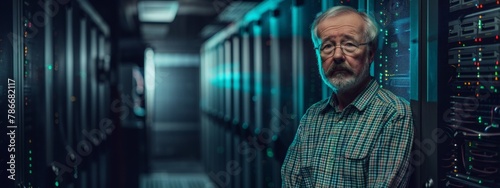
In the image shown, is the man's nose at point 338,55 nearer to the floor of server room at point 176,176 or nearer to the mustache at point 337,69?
the mustache at point 337,69

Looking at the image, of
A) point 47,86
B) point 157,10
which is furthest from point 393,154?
point 157,10

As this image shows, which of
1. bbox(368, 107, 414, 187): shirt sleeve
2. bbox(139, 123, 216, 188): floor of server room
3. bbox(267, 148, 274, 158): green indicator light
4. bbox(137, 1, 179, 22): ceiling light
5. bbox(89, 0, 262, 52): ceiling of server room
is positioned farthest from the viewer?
bbox(139, 123, 216, 188): floor of server room

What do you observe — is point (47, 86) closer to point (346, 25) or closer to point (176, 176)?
point (346, 25)

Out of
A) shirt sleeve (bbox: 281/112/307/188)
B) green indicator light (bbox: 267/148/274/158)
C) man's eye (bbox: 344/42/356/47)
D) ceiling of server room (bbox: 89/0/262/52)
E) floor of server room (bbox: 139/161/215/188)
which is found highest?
ceiling of server room (bbox: 89/0/262/52)

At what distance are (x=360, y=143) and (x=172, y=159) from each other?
30.6ft

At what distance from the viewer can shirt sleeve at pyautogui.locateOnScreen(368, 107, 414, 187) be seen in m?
1.91

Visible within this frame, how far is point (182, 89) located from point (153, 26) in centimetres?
323

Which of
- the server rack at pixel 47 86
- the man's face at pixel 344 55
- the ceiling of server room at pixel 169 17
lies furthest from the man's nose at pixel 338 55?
the ceiling of server room at pixel 169 17

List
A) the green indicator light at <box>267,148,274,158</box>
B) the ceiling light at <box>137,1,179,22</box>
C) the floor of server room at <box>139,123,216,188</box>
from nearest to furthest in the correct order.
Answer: the green indicator light at <box>267,148,274,158</box> < the ceiling light at <box>137,1,179,22</box> < the floor of server room at <box>139,123,216,188</box>

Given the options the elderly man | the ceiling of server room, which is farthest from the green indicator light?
the elderly man

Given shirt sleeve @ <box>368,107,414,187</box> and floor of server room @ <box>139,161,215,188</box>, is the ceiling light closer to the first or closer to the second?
floor of server room @ <box>139,161,215,188</box>

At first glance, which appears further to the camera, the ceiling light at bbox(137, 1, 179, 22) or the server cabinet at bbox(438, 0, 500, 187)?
the ceiling light at bbox(137, 1, 179, 22)

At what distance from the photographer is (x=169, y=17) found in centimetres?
697

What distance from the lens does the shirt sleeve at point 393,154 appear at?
6.27 feet
